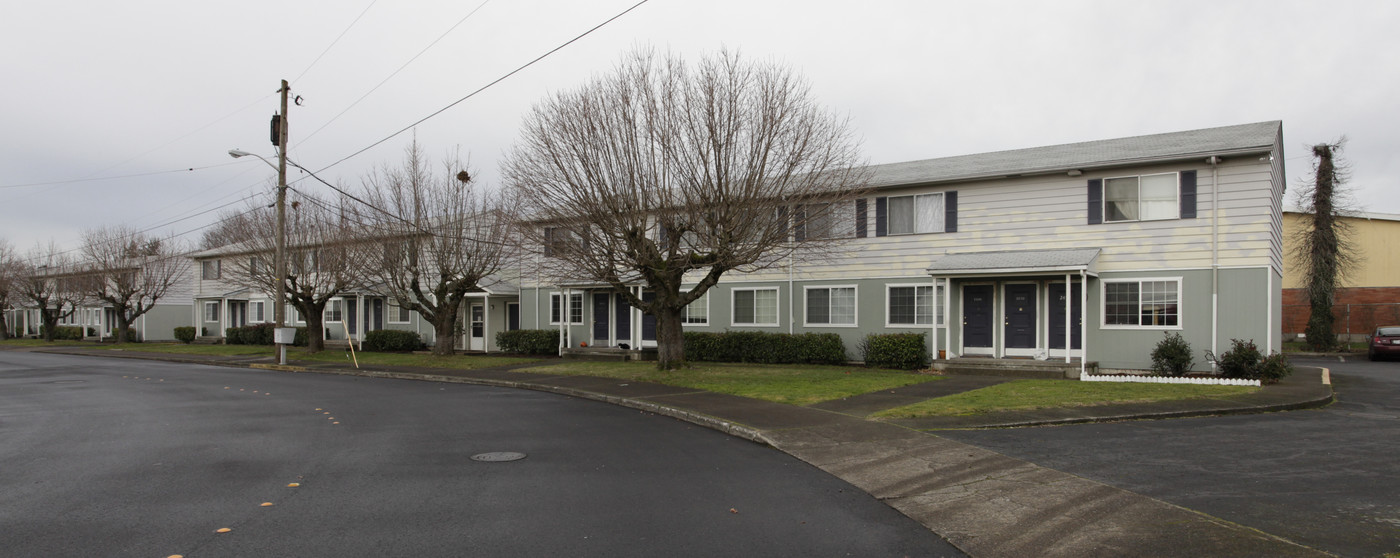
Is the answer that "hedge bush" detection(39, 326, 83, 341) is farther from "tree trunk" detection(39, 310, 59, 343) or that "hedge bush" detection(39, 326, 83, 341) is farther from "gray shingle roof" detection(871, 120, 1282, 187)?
"gray shingle roof" detection(871, 120, 1282, 187)

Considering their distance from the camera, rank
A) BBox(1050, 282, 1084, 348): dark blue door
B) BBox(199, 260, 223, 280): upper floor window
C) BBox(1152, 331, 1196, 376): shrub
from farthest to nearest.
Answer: BBox(199, 260, 223, 280): upper floor window
BBox(1050, 282, 1084, 348): dark blue door
BBox(1152, 331, 1196, 376): shrub

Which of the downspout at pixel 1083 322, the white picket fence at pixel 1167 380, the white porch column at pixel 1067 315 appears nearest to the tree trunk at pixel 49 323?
the white porch column at pixel 1067 315

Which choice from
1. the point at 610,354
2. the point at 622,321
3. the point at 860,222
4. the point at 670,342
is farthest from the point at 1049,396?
the point at 622,321

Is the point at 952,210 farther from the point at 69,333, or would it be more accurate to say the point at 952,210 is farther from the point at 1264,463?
the point at 69,333

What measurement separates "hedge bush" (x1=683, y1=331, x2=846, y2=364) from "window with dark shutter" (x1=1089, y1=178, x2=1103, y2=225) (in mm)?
7106

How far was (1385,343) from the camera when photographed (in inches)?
1039

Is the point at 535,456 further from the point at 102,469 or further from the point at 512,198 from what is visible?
the point at 512,198

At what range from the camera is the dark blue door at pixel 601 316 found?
2751 cm

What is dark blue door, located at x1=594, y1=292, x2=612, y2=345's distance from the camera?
90.3 ft

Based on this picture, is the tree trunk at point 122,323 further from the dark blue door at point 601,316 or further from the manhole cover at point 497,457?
the manhole cover at point 497,457

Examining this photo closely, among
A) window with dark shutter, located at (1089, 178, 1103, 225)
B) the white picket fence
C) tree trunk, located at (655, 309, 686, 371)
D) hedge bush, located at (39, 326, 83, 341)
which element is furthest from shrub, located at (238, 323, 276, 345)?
the white picket fence

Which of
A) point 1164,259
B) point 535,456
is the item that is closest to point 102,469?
point 535,456

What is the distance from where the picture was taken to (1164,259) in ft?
60.3

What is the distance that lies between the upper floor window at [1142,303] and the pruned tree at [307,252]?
23424mm
